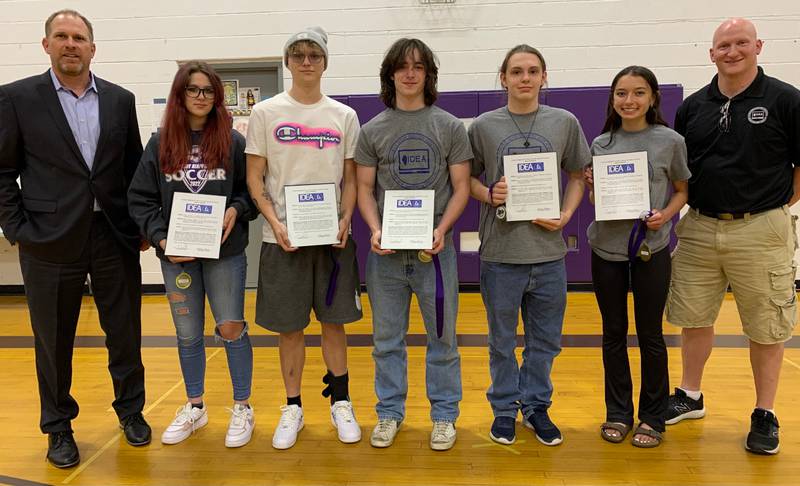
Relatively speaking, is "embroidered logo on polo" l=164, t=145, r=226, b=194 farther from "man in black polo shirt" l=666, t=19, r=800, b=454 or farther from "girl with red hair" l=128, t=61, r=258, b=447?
"man in black polo shirt" l=666, t=19, r=800, b=454

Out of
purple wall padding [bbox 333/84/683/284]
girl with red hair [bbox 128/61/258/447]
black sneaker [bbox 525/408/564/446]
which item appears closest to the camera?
girl with red hair [bbox 128/61/258/447]

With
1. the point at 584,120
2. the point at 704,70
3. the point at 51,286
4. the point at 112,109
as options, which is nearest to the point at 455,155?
the point at 112,109

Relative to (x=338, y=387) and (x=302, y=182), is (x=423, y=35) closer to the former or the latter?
(x=302, y=182)

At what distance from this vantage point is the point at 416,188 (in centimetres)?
221

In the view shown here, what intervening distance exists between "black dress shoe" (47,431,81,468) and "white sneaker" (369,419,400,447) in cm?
124

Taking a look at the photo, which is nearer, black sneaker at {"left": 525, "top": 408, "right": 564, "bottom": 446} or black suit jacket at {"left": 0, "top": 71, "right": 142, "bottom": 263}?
black suit jacket at {"left": 0, "top": 71, "right": 142, "bottom": 263}

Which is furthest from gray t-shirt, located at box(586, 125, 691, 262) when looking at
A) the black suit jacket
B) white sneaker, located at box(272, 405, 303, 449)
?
the black suit jacket

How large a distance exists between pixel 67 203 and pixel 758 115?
2.79 metres

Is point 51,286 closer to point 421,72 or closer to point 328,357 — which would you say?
point 328,357

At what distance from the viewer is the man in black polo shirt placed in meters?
2.22

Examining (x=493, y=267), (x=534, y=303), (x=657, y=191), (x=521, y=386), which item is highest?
(x=657, y=191)

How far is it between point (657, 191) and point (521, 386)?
1.01 metres

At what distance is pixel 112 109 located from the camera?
7.59ft

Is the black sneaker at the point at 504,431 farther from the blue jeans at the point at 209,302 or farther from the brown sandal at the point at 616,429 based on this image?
the blue jeans at the point at 209,302
